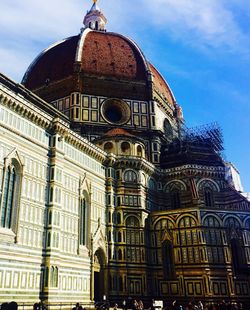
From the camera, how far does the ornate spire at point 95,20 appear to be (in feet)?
227

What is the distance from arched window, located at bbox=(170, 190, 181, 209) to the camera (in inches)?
1713

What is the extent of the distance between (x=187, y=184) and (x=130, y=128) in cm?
1093

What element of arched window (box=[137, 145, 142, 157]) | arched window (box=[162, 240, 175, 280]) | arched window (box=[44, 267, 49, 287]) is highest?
arched window (box=[137, 145, 142, 157])

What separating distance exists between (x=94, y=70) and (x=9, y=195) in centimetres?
2932

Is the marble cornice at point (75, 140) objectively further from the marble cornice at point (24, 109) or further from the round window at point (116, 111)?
the round window at point (116, 111)

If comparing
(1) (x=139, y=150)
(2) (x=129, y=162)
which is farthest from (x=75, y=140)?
(1) (x=139, y=150)

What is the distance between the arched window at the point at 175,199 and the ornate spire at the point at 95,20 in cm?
4001

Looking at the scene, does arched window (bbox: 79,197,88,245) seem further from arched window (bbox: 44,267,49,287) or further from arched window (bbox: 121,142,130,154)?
arched window (bbox: 121,142,130,154)

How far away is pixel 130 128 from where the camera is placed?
47812mm

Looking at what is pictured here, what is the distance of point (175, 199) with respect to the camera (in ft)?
144

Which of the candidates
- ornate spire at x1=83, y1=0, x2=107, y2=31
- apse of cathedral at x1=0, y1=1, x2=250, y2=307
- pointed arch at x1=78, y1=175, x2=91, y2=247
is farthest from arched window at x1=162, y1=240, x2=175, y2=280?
ornate spire at x1=83, y1=0, x2=107, y2=31

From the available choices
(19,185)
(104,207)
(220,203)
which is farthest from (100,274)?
(220,203)

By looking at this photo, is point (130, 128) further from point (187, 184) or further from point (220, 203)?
point (220, 203)

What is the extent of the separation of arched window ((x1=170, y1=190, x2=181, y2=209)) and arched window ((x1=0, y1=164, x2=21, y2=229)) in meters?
22.2
